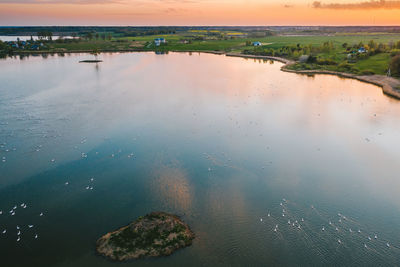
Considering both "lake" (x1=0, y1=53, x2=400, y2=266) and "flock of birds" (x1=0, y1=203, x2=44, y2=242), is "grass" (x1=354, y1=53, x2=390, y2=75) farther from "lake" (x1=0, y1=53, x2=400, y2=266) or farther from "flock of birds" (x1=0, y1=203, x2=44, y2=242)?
"flock of birds" (x1=0, y1=203, x2=44, y2=242)

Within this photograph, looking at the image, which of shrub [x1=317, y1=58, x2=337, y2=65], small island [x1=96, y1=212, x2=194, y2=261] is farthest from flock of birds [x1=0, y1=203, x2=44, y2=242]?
shrub [x1=317, y1=58, x2=337, y2=65]

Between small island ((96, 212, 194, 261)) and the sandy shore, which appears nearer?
small island ((96, 212, 194, 261))

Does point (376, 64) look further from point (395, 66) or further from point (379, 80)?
point (379, 80)

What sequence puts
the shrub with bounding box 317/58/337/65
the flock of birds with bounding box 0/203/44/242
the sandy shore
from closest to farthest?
the flock of birds with bounding box 0/203/44/242, the sandy shore, the shrub with bounding box 317/58/337/65

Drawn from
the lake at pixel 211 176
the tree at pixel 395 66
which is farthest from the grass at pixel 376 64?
the lake at pixel 211 176

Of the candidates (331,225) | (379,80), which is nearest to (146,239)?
(331,225)

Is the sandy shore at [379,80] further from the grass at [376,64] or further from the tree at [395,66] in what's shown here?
the grass at [376,64]
